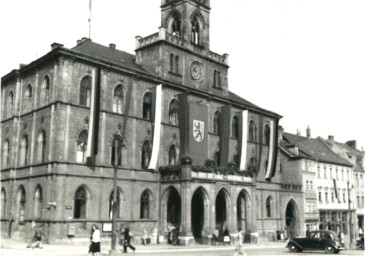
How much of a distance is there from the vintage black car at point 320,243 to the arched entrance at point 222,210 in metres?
11.9

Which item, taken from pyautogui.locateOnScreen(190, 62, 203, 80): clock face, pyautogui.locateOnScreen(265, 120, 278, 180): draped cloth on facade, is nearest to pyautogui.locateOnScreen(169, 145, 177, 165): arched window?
pyautogui.locateOnScreen(190, 62, 203, 80): clock face

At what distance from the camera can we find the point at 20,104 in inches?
1625

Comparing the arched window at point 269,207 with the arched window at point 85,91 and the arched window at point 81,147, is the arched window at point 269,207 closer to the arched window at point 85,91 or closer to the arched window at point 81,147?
the arched window at point 81,147

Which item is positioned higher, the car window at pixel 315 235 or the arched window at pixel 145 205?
the arched window at pixel 145 205

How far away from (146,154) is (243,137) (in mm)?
12771

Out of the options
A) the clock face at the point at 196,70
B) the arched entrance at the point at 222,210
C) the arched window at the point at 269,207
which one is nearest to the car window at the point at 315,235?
the arched entrance at the point at 222,210

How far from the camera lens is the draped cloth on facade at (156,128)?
3959 centimetres

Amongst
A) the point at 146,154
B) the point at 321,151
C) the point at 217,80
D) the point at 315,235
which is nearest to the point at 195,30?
the point at 217,80

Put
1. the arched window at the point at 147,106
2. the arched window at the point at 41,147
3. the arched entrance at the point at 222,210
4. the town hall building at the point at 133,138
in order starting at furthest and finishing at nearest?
the arched entrance at the point at 222,210, the arched window at the point at 147,106, the arched window at the point at 41,147, the town hall building at the point at 133,138

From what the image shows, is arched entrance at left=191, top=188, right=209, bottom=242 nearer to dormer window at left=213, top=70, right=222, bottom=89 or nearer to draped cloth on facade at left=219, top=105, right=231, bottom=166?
draped cloth on facade at left=219, top=105, right=231, bottom=166

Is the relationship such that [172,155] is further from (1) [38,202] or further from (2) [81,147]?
(1) [38,202]

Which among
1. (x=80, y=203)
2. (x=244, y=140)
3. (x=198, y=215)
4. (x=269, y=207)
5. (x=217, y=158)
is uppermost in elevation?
(x=244, y=140)

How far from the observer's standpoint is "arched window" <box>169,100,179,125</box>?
4453cm

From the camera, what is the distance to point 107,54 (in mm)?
43344
